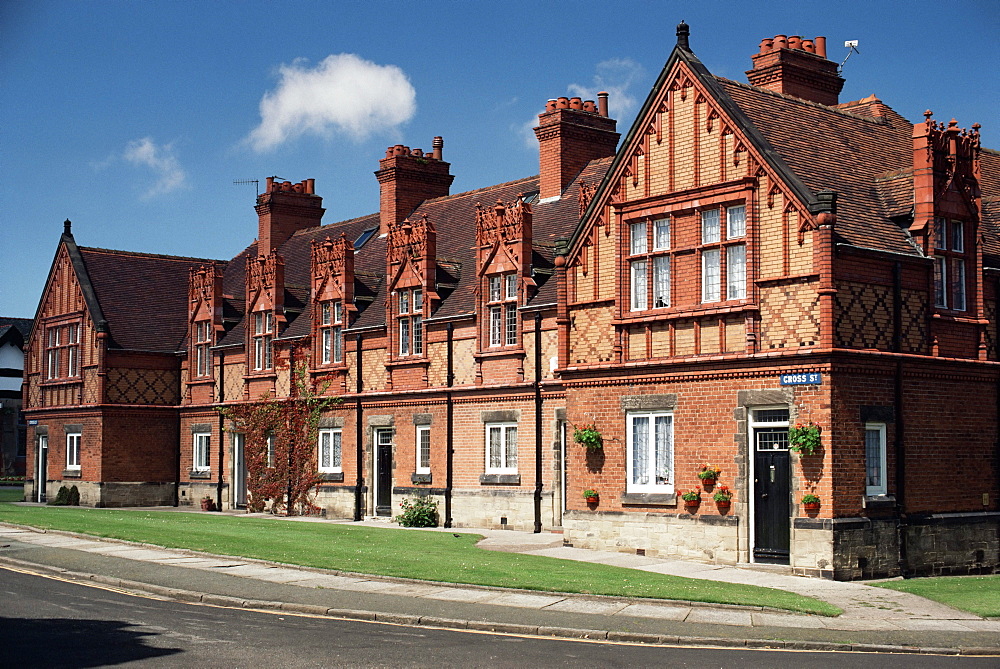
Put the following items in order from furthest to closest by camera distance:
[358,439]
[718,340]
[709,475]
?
[358,439]
[718,340]
[709,475]

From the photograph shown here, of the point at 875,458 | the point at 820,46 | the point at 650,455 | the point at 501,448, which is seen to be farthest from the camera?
the point at 501,448

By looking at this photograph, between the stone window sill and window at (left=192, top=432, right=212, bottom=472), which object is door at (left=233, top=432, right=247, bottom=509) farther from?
the stone window sill

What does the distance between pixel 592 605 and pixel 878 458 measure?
8259mm

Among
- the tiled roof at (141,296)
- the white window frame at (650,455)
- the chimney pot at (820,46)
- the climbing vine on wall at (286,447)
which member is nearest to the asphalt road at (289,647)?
the white window frame at (650,455)

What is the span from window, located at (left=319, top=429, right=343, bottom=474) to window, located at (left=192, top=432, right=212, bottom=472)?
8.84m

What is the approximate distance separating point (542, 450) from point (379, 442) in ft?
26.3

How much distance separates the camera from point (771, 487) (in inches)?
916

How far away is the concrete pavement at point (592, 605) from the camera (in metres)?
15.8

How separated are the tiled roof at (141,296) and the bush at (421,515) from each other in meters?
19.0

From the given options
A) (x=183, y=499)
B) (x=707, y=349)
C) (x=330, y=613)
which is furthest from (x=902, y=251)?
(x=183, y=499)

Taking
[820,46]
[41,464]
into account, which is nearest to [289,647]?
[820,46]

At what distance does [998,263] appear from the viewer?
25906mm

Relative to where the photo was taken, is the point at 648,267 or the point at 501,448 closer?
the point at 648,267

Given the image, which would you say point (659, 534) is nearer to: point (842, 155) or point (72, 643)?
point (842, 155)
